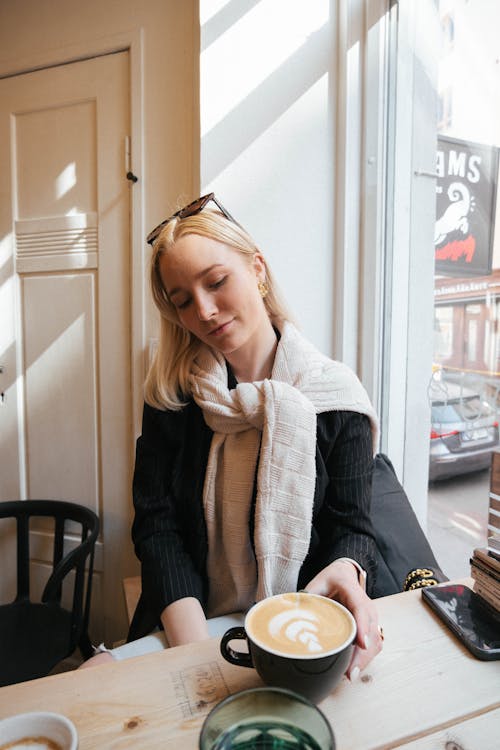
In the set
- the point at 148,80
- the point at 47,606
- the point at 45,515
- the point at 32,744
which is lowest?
the point at 47,606

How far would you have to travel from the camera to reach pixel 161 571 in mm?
952

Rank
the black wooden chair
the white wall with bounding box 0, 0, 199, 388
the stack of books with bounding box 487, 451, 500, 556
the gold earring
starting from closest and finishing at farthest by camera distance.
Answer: the gold earring, the stack of books with bounding box 487, 451, 500, 556, the black wooden chair, the white wall with bounding box 0, 0, 199, 388

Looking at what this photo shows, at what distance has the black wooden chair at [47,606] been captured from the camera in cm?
137

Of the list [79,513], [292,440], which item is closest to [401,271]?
[292,440]

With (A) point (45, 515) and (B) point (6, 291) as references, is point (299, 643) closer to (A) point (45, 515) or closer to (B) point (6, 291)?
(A) point (45, 515)

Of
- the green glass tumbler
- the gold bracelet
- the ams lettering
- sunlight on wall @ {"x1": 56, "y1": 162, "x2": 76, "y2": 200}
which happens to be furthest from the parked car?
sunlight on wall @ {"x1": 56, "y1": 162, "x2": 76, "y2": 200}

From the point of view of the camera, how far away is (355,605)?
0.63 metres

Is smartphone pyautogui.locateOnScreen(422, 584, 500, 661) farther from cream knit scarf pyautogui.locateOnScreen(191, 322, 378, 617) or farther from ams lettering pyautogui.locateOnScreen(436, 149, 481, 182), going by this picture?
ams lettering pyautogui.locateOnScreen(436, 149, 481, 182)

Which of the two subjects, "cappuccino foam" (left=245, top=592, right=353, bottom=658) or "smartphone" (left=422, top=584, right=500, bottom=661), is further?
"smartphone" (left=422, top=584, right=500, bottom=661)

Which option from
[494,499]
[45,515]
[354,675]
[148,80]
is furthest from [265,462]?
[148,80]

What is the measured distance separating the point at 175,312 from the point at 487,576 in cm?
80

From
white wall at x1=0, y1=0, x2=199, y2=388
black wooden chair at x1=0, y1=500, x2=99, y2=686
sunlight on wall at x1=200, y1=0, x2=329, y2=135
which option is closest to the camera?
black wooden chair at x1=0, y1=500, x2=99, y2=686

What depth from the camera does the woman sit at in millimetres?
947

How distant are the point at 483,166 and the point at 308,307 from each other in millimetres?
660
